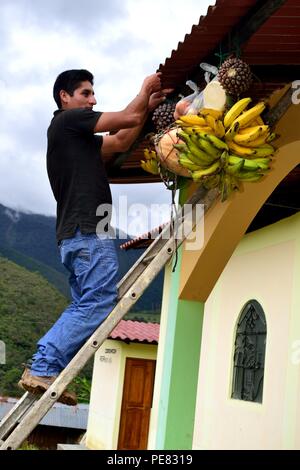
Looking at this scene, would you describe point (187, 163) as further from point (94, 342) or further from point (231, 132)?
point (94, 342)

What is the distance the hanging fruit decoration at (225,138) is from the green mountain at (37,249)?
56.5m

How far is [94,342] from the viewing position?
335 cm

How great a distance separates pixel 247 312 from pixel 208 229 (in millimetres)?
4600

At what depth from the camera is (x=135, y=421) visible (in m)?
14.0

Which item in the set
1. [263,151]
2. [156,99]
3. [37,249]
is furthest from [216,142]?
[37,249]

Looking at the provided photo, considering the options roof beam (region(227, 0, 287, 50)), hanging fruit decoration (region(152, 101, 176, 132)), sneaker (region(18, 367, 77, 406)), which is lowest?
sneaker (region(18, 367, 77, 406))

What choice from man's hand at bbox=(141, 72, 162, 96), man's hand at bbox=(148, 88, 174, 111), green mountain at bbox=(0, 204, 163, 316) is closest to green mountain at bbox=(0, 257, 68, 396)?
green mountain at bbox=(0, 204, 163, 316)

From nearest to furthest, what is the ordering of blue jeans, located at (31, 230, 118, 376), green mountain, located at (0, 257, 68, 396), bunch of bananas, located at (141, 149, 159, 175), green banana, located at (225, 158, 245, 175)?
blue jeans, located at (31, 230, 118, 376), green banana, located at (225, 158, 245, 175), bunch of bananas, located at (141, 149, 159, 175), green mountain, located at (0, 257, 68, 396)

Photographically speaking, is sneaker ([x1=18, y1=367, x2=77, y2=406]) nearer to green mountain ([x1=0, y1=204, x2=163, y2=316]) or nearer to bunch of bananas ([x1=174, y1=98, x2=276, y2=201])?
bunch of bananas ([x1=174, y1=98, x2=276, y2=201])

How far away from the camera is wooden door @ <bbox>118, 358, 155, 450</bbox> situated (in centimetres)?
1393

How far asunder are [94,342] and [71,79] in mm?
1430

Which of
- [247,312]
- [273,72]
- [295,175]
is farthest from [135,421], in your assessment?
[273,72]

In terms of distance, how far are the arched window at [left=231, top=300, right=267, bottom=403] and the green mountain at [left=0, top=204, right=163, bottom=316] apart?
5113cm
